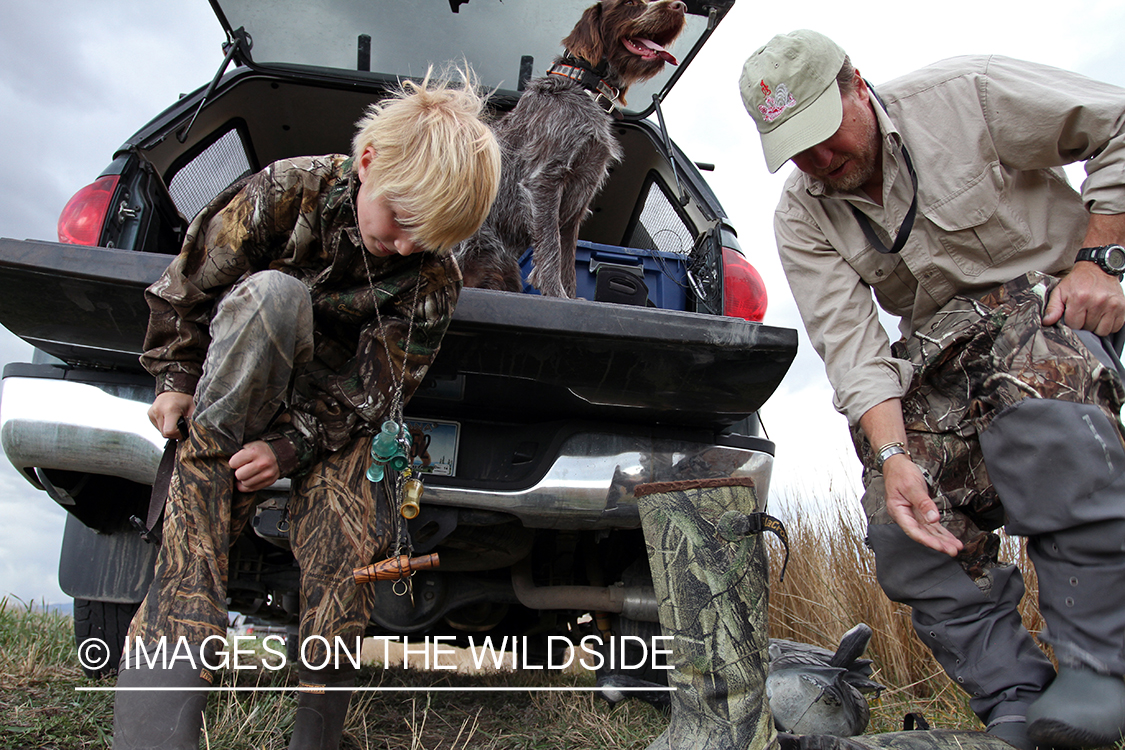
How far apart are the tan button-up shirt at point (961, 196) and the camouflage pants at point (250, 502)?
1394 millimetres

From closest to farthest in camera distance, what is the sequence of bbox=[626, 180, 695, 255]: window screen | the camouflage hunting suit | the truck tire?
1. the camouflage hunting suit
2. the truck tire
3. bbox=[626, 180, 695, 255]: window screen

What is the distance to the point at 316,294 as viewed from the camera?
192 centimetres

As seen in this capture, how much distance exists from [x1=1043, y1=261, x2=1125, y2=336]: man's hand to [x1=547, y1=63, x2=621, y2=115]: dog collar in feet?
6.22

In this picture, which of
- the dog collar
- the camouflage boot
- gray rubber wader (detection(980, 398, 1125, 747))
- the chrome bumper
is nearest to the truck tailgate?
the chrome bumper

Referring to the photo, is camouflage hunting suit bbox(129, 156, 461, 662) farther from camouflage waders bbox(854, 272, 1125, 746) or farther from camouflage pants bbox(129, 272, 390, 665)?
camouflage waders bbox(854, 272, 1125, 746)

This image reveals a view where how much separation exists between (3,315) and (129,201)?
62cm

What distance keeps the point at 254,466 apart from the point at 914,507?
1.59 m

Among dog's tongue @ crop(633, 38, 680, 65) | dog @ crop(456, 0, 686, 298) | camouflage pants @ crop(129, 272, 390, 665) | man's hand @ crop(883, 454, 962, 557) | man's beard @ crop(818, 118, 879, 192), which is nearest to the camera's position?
camouflage pants @ crop(129, 272, 390, 665)

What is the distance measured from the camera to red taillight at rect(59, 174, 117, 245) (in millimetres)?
2420

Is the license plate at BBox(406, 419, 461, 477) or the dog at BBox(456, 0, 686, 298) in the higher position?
the dog at BBox(456, 0, 686, 298)

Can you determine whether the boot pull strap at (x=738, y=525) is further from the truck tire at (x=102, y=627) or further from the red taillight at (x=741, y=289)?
the truck tire at (x=102, y=627)

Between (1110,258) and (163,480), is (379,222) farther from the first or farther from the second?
(1110,258)

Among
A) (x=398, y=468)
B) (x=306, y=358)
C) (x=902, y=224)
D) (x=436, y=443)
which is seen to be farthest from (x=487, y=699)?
(x=902, y=224)

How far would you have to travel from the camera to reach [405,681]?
3557 millimetres
